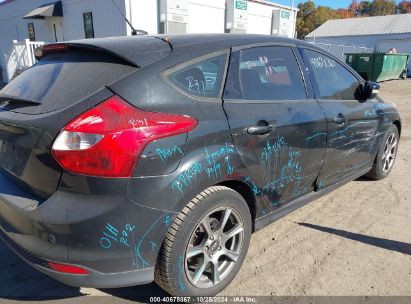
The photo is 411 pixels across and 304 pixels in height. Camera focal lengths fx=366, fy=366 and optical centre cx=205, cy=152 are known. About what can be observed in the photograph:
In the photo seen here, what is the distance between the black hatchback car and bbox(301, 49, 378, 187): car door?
0.49m

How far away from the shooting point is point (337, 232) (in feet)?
11.3

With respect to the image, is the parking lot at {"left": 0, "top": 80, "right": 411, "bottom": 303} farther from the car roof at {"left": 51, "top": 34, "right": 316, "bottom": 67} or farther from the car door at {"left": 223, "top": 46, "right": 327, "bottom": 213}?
the car roof at {"left": 51, "top": 34, "right": 316, "bottom": 67}

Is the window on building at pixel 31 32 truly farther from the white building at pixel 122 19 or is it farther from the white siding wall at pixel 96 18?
the white siding wall at pixel 96 18

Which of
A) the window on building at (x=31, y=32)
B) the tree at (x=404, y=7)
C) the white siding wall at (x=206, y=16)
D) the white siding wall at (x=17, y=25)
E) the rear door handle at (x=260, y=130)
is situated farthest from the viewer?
the tree at (x=404, y=7)

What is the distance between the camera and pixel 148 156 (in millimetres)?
1987

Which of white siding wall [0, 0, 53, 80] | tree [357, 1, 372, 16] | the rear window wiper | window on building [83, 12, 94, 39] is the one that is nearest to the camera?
the rear window wiper

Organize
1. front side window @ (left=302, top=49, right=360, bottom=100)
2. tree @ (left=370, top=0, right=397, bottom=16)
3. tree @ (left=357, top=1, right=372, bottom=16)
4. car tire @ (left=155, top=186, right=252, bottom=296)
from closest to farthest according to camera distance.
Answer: car tire @ (left=155, top=186, right=252, bottom=296) < front side window @ (left=302, top=49, right=360, bottom=100) < tree @ (left=370, top=0, right=397, bottom=16) < tree @ (left=357, top=1, right=372, bottom=16)

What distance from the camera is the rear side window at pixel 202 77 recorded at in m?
2.25

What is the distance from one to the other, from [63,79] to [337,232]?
2.71 metres

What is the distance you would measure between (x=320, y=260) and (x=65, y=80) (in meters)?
2.36

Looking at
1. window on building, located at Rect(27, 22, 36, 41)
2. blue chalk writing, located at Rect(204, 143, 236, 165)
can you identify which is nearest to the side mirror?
blue chalk writing, located at Rect(204, 143, 236, 165)

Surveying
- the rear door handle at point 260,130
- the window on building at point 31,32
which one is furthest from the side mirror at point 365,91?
the window on building at point 31,32

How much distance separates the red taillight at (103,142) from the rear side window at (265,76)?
0.78m

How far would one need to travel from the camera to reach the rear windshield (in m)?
2.10
